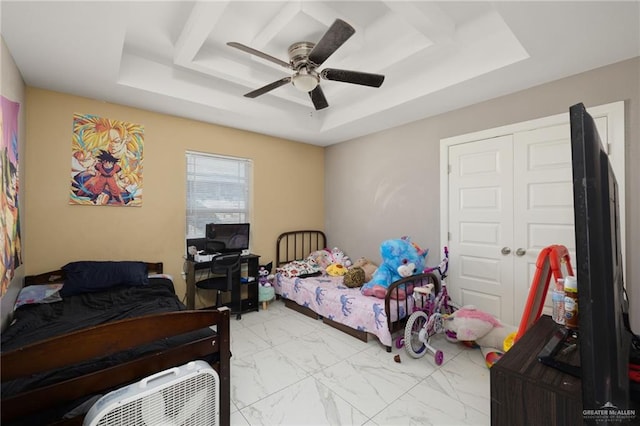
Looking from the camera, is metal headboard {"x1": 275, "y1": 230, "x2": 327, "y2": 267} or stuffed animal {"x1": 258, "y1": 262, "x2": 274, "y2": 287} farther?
metal headboard {"x1": 275, "y1": 230, "x2": 327, "y2": 267}

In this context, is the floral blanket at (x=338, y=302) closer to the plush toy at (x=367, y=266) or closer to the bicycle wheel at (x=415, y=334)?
the bicycle wheel at (x=415, y=334)

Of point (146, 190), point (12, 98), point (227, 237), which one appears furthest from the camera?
point (227, 237)

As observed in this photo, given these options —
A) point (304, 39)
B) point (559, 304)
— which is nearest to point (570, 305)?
point (559, 304)

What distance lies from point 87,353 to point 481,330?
2832mm

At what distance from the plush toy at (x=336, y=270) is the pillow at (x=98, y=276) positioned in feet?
7.30

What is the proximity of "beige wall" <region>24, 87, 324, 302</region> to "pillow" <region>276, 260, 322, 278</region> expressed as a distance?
1.42 feet

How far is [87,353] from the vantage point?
1.13 metres

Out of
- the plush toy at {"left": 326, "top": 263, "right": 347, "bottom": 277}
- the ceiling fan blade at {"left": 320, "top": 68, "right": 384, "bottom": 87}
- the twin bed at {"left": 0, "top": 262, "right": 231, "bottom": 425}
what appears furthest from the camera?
the plush toy at {"left": 326, "top": 263, "right": 347, "bottom": 277}

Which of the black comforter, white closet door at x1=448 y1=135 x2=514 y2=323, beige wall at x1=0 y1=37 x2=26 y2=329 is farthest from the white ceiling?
the black comforter

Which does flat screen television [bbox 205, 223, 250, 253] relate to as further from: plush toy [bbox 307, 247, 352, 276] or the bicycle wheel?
the bicycle wheel

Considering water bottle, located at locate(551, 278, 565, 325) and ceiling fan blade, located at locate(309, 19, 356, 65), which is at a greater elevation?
ceiling fan blade, located at locate(309, 19, 356, 65)

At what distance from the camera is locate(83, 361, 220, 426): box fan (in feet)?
3.44

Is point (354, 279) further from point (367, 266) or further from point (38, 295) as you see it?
point (38, 295)

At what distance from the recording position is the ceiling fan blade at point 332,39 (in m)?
1.58
